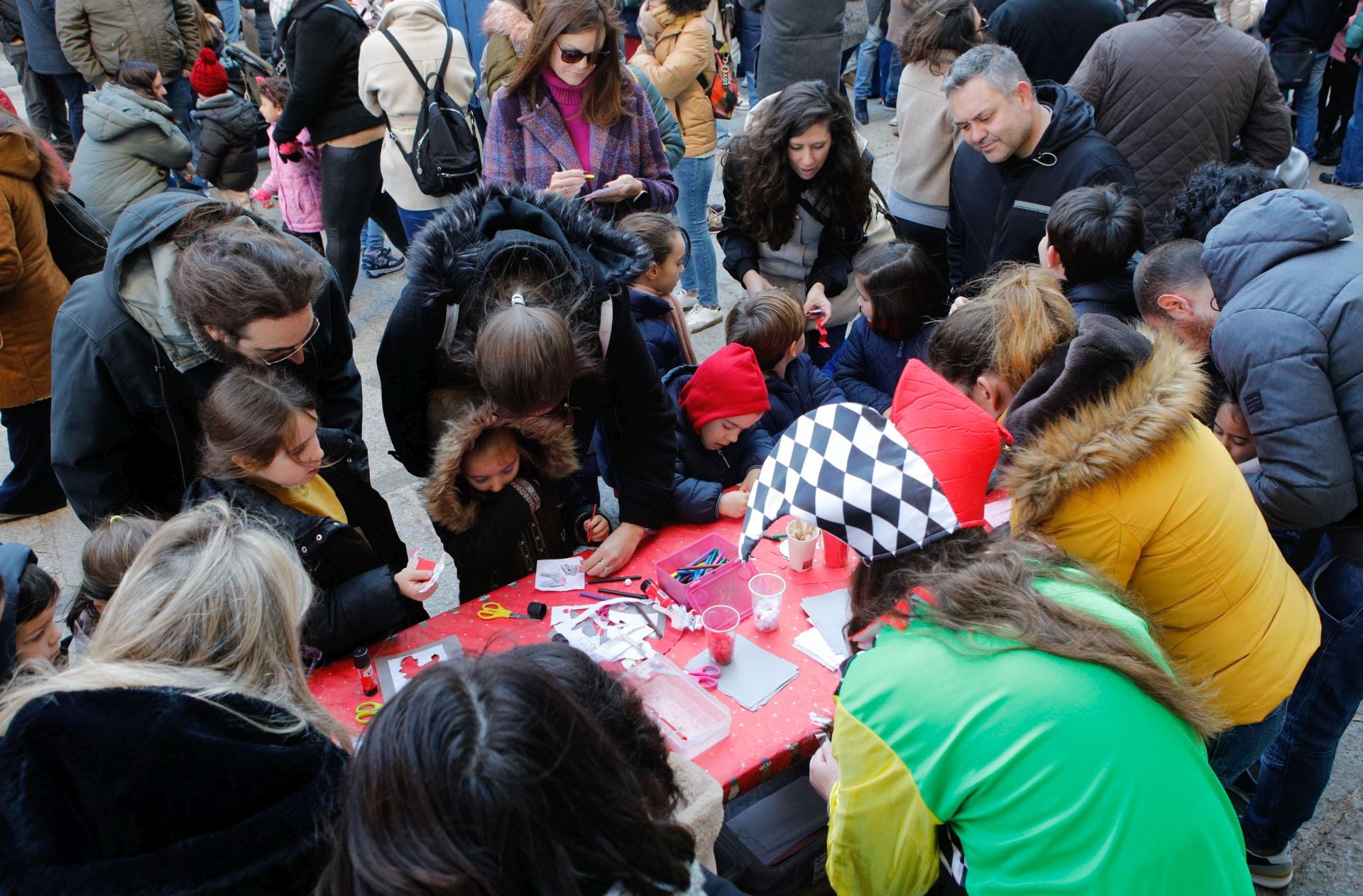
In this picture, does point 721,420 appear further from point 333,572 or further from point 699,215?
point 699,215

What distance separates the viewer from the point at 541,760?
38.3 inches

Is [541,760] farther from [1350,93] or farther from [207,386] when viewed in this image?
[1350,93]

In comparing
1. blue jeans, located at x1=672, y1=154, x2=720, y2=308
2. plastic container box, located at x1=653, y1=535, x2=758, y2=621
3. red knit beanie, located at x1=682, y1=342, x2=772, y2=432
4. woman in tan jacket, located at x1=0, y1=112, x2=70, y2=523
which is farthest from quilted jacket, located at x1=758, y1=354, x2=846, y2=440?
woman in tan jacket, located at x1=0, y1=112, x2=70, y2=523

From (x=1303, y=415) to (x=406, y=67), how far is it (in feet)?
11.8

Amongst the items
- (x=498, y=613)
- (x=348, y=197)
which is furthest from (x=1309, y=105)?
(x=498, y=613)

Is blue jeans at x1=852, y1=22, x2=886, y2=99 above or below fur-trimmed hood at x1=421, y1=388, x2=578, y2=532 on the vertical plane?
above

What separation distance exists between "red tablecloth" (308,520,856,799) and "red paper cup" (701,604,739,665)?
7cm

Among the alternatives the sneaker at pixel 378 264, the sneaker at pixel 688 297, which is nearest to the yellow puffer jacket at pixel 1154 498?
the sneaker at pixel 688 297

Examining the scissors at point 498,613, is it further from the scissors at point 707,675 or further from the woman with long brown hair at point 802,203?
the woman with long brown hair at point 802,203

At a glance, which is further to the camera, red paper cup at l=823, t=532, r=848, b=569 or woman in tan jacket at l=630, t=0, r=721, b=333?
woman in tan jacket at l=630, t=0, r=721, b=333

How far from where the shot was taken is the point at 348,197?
15.0 ft

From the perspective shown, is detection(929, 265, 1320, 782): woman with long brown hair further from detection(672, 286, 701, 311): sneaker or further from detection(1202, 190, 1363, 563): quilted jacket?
detection(672, 286, 701, 311): sneaker

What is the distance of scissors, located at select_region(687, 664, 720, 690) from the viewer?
2.09 meters

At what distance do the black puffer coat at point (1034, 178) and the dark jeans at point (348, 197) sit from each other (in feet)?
8.85
